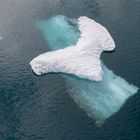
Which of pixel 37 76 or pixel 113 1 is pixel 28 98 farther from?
pixel 113 1

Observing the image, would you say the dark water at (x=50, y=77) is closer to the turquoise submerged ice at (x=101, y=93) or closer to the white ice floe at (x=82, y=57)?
the turquoise submerged ice at (x=101, y=93)

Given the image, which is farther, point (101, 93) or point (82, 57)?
point (82, 57)

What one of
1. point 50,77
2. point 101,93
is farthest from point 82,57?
point 101,93

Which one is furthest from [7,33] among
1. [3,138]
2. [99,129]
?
[99,129]

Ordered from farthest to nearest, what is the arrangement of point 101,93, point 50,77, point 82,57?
point 82,57
point 50,77
point 101,93

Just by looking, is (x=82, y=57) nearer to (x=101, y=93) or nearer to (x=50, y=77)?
(x=50, y=77)

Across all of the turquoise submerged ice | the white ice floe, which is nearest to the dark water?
the turquoise submerged ice

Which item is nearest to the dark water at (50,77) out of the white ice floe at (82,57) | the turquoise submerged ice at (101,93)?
the turquoise submerged ice at (101,93)
